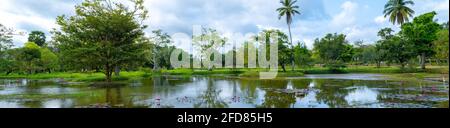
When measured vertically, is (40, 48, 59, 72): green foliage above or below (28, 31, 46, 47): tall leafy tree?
below

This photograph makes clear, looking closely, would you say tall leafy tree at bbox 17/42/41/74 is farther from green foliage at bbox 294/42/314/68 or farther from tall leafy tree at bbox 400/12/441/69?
tall leafy tree at bbox 400/12/441/69

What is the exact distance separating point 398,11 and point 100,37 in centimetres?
3422

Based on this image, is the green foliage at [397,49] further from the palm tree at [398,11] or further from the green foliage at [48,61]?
the green foliage at [48,61]

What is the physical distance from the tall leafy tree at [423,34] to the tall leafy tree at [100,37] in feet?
107

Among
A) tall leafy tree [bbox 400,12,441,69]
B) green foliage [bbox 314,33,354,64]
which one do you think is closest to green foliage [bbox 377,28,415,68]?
tall leafy tree [bbox 400,12,441,69]

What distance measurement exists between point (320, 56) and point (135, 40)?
33.3m

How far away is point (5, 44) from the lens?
31047mm

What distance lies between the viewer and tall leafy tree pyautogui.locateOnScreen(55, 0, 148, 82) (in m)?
22.3

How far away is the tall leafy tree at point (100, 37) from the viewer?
2231 centimetres

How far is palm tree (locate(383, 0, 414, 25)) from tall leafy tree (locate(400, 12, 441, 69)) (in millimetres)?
1315

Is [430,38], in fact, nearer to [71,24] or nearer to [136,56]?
[136,56]

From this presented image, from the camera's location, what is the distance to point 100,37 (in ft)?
77.0

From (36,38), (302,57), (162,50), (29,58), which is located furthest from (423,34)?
(36,38)
